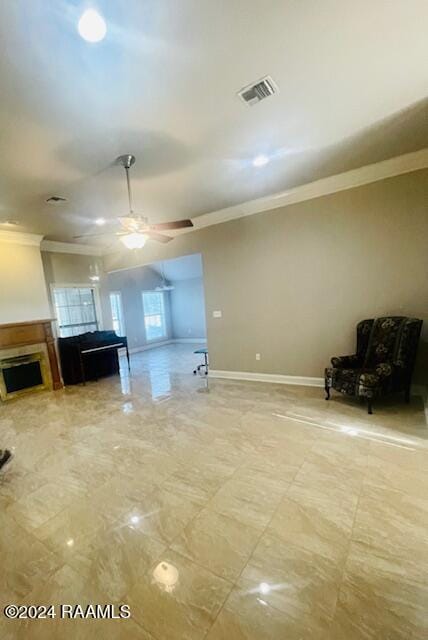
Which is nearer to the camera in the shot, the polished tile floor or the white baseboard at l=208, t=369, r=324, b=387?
the polished tile floor

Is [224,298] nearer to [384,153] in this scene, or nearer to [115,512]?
[384,153]

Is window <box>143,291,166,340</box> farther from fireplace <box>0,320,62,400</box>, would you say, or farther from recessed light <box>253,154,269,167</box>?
recessed light <box>253,154,269,167</box>

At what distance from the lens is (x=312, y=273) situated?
4.24 metres

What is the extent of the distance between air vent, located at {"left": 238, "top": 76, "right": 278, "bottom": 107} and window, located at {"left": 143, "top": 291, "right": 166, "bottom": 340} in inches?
291

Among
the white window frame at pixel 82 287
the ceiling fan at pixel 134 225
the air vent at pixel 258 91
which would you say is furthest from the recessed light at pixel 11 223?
the air vent at pixel 258 91

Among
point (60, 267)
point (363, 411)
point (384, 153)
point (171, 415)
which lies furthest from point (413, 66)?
point (60, 267)

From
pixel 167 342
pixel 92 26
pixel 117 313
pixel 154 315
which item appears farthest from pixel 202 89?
pixel 167 342

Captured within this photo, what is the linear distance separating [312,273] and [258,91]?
2.67 metres

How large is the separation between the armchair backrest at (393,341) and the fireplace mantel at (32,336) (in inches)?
215

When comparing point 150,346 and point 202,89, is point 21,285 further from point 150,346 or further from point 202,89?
point 202,89

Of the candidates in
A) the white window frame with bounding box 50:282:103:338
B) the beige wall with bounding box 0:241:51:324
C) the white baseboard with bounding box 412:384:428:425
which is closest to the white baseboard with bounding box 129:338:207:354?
the white window frame with bounding box 50:282:103:338

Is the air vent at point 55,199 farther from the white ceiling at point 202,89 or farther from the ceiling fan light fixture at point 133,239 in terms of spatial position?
the ceiling fan light fixture at point 133,239

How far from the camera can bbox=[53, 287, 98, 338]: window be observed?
20.5ft

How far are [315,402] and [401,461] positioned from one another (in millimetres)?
1399
